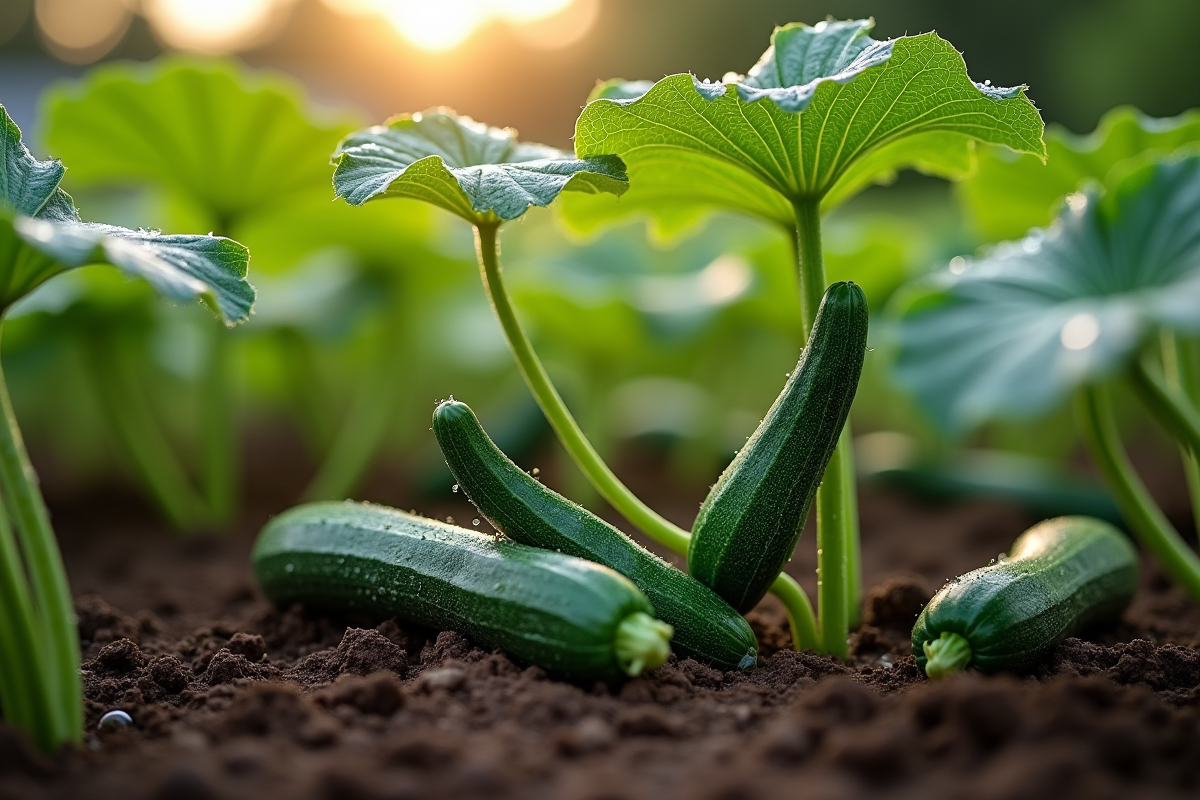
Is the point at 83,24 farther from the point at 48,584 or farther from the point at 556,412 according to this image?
the point at 48,584

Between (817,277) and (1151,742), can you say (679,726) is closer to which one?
(1151,742)

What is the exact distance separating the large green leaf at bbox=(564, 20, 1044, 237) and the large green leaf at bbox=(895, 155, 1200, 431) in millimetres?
276

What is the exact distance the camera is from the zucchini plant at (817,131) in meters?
1.96

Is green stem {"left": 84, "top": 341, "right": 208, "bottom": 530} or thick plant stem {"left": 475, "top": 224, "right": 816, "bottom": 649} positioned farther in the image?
green stem {"left": 84, "top": 341, "right": 208, "bottom": 530}

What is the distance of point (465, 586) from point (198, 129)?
2367 mm

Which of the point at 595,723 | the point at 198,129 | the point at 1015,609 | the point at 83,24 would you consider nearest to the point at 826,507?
the point at 1015,609

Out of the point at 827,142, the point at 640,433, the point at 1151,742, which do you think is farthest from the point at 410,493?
the point at 1151,742

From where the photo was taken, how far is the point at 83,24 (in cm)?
1747

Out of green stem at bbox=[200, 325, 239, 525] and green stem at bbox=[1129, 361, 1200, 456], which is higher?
green stem at bbox=[1129, 361, 1200, 456]

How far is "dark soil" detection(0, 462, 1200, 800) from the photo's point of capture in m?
1.45

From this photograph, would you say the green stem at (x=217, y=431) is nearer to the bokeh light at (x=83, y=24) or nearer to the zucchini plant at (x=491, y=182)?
the zucchini plant at (x=491, y=182)

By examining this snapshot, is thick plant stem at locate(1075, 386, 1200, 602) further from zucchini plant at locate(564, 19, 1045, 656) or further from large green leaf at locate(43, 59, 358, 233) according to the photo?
large green leaf at locate(43, 59, 358, 233)

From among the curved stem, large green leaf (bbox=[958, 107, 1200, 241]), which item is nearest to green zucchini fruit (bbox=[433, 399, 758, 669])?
the curved stem

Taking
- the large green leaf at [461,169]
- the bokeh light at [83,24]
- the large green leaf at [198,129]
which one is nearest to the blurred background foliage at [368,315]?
the large green leaf at [198,129]
